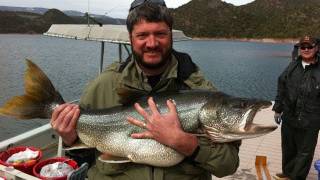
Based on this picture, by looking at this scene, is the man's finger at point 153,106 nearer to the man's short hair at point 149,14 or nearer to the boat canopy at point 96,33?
the man's short hair at point 149,14

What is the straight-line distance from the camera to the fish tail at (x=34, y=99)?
256cm

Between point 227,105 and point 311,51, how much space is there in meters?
4.38

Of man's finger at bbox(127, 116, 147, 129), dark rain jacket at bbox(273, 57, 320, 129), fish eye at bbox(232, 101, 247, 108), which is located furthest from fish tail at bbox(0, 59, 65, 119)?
dark rain jacket at bbox(273, 57, 320, 129)

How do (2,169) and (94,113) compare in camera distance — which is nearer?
(94,113)

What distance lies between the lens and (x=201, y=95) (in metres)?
2.48

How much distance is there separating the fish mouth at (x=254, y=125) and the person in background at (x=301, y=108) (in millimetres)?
4194

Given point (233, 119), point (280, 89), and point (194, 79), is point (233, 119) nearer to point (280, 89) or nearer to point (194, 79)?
point (194, 79)

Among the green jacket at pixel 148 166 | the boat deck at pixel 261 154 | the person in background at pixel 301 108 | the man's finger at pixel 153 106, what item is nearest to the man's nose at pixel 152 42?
the green jacket at pixel 148 166

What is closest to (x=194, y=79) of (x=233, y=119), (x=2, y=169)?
(x=233, y=119)

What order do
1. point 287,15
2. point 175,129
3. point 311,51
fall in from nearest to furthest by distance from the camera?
point 175,129
point 311,51
point 287,15

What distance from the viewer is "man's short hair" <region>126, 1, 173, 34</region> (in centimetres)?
241

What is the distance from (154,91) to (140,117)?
0.18m

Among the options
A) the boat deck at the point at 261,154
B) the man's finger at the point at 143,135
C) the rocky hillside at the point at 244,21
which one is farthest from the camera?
the rocky hillside at the point at 244,21

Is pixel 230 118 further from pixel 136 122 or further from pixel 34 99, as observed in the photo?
pixel 34 99
